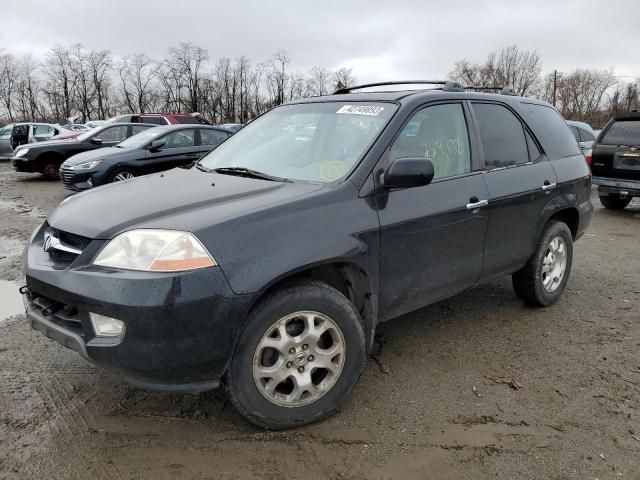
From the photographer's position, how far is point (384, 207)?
287 centimetres

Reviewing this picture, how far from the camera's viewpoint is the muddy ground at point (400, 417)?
2.37 metres

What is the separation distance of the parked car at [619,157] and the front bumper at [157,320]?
853cm

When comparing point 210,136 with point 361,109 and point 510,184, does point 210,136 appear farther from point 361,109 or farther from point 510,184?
point 510,184

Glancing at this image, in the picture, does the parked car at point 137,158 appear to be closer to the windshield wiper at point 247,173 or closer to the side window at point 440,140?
the windshield wiper at point 247,173

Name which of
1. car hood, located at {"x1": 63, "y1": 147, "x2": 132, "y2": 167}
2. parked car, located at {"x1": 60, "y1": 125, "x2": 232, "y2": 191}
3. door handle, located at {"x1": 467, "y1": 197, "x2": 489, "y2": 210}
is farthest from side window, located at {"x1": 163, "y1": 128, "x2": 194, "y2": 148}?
door handle, located at {"x1": 467, "y1": 197, "x2": 489, "y2": 210}

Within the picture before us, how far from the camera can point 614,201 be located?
9.77m

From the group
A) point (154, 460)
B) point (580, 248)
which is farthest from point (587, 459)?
point (580, 248)

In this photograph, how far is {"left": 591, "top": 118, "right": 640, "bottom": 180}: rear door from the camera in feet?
28.1

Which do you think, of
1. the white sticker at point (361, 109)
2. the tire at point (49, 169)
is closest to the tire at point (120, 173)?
the tire at point (49, 169)

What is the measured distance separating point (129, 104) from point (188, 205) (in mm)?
63789

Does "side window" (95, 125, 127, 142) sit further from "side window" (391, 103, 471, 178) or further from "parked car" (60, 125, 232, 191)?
"side window" (391, 103, 471, 178)

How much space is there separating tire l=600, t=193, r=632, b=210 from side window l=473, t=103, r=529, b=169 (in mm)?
6866

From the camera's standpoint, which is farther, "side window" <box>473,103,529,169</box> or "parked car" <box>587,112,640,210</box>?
"parked car" <box>587,112,640,210</box>

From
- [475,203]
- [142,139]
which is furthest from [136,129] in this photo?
[475,203]
